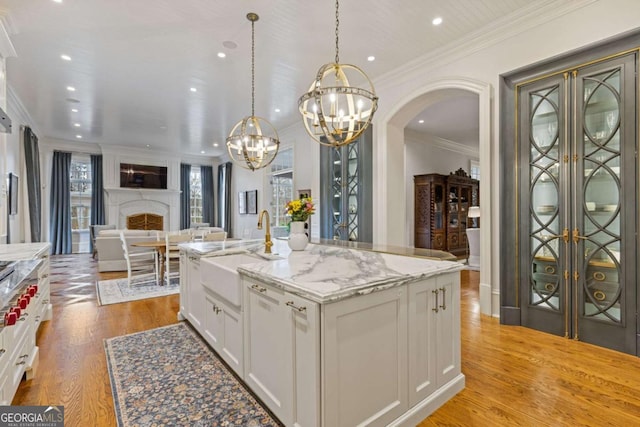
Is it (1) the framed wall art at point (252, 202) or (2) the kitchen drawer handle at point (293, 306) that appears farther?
(1) the framed wall art at point (252, 202)

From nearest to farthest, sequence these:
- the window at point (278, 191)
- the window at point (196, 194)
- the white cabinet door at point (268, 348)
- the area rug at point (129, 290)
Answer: the white cabinet door at point (268, 348) < the area rug at point (129, 290) < the window at point (278, 191) < the window at point (196, 194)

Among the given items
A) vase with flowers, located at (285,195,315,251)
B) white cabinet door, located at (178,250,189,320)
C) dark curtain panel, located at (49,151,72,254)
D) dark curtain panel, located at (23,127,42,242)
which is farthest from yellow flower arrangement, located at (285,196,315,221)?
dark curtain panel, located at (49,151,72,254)

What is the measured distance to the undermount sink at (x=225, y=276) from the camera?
209 centimetres

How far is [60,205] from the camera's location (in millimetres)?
8977

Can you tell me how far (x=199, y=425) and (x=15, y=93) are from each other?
700 cm

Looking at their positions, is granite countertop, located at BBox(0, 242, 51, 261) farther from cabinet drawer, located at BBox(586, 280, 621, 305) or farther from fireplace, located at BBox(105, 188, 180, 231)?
fireplace, located at BBox(105, 188, 180, 231)

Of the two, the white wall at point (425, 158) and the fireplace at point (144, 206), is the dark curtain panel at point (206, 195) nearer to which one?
the fireplace at point (144, 206)

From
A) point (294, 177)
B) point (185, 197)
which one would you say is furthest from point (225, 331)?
point (185, 197)

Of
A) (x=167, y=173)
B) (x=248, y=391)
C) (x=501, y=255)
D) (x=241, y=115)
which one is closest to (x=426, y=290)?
(x=248, y=391)

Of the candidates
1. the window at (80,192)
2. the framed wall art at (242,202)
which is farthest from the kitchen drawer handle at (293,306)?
the window at (80,192)

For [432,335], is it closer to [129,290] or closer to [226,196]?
[129,290]

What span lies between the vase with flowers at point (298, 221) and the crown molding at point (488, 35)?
2932mm

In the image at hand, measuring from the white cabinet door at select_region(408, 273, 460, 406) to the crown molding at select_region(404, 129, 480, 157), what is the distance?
20.9 ft

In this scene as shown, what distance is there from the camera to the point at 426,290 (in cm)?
188
